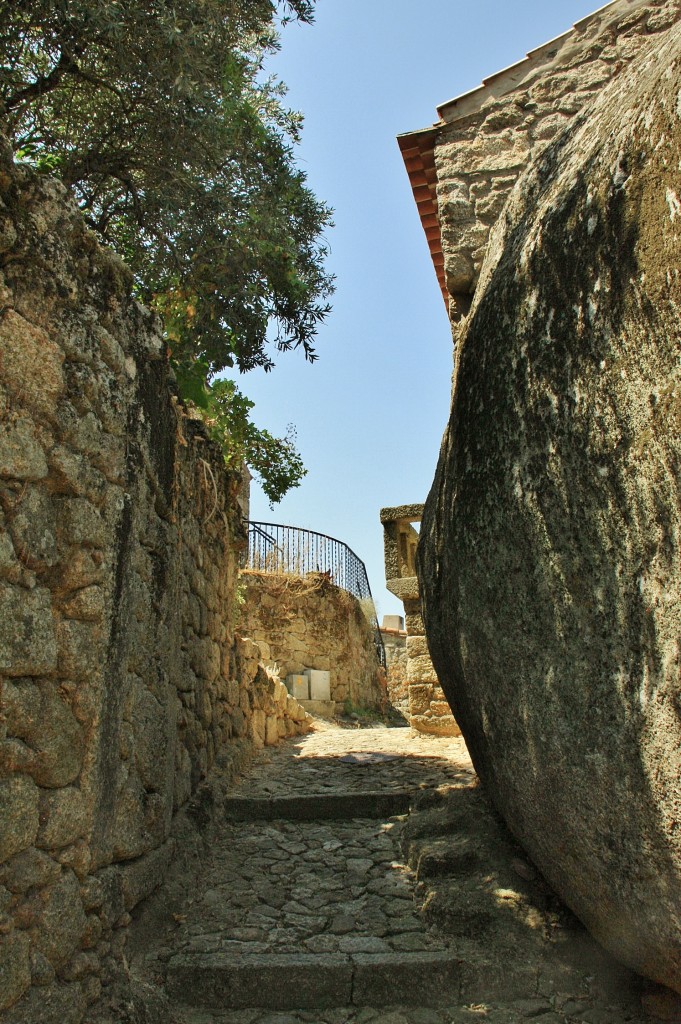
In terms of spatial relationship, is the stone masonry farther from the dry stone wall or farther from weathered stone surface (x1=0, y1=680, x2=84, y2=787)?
weathered stone surface (x1=0, y1=680, x2=84, y2=787)

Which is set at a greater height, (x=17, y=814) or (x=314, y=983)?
(x=17, y=814)

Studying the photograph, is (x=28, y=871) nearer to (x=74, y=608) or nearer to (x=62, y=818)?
(x=62, y=818)

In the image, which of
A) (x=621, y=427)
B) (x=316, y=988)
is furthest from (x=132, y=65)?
(x=316, y=988)

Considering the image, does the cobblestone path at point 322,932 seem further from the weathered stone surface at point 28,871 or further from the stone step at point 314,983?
the weathered stone surface at point 28,871

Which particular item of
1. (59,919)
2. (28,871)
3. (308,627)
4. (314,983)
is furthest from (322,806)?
(308,627)

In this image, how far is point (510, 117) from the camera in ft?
16.3

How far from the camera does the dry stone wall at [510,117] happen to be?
469 cm

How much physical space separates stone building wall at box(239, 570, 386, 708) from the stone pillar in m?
4.20

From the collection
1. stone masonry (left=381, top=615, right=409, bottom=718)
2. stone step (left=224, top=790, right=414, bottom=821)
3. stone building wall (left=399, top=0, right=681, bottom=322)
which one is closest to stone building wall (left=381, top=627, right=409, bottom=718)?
stone masonry (left=381, top=615, right=409, bottom=718)

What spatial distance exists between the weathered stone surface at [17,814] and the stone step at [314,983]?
4.43 feet

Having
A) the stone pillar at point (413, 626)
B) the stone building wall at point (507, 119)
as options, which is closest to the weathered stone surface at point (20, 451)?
the stone building wall at point (507, 119)

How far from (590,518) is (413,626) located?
6.10 m

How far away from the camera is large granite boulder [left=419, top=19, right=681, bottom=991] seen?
2555 mm

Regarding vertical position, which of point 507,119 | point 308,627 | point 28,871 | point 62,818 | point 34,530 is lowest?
point 28,871
